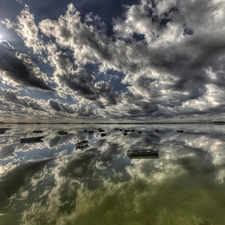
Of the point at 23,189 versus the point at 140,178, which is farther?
the point at 140,178

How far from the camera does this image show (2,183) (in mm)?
20266

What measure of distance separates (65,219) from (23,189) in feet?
32.4

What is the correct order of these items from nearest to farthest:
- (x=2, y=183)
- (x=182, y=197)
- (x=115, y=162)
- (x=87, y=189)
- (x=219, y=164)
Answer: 1. (x=182, y=197)
2. (x=87, y=189)
3. (x=2, y=183)
4. (x=219, y=164)
5. (x=115, y=162)

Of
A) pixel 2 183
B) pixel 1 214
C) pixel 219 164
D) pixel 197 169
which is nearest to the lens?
pixel 1 214

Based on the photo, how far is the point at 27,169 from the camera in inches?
1024

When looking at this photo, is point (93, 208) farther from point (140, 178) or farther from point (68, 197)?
point (140, 178)

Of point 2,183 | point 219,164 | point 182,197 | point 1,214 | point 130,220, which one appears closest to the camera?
point 130,220

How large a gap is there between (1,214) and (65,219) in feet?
22.7

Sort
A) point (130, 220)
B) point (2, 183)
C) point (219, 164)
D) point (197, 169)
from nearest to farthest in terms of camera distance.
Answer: point (130, 220) → point (2, 183) → point (197, 169) → point (219, 164)

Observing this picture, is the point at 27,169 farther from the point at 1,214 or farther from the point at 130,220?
the point at 130,220

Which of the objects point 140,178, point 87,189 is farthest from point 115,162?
point 87,189

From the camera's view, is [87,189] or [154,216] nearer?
[154,216]

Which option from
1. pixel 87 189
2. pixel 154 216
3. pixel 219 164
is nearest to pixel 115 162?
pixel 87 189

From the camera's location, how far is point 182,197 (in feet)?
53.5
